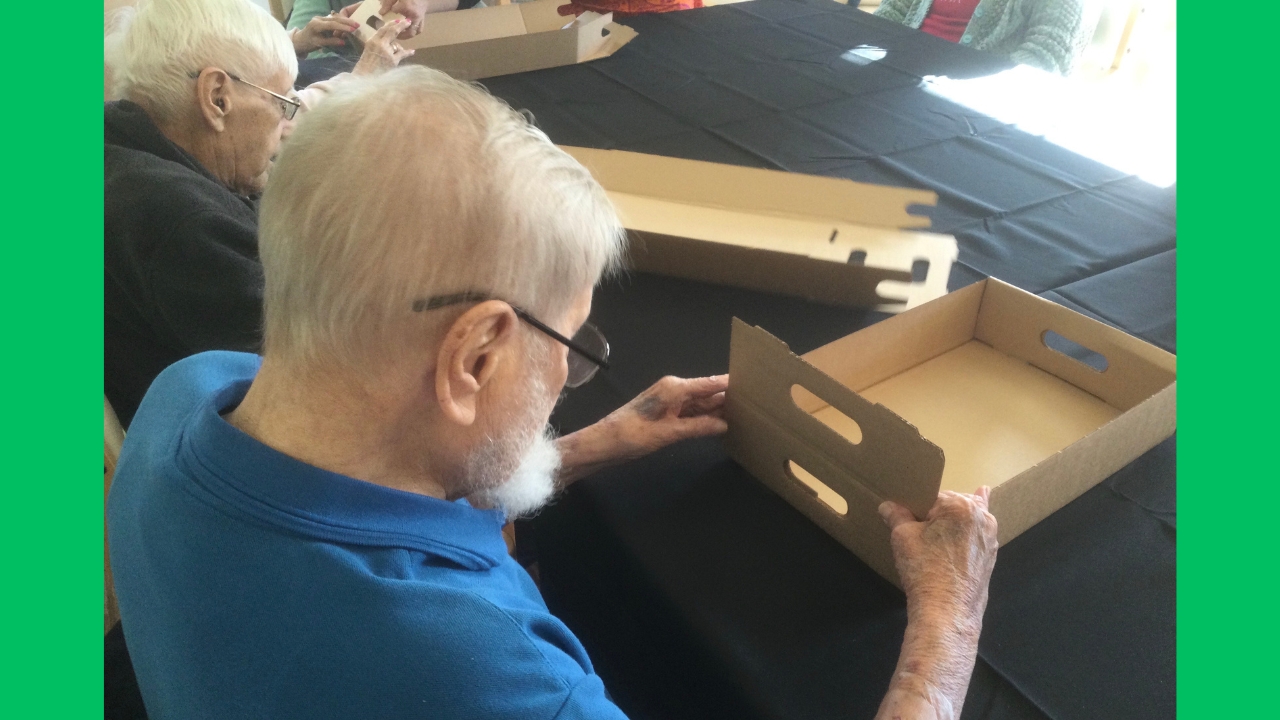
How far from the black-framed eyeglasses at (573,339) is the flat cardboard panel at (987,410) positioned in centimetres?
45

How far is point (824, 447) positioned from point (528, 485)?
0.32 m

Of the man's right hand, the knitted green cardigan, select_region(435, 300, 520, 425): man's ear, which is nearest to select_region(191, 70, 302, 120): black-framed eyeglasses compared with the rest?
select_region(435, 300, 520, 425): man's ear

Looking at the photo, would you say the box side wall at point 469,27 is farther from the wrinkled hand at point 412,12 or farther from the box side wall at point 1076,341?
the box side wall at point 1076,341

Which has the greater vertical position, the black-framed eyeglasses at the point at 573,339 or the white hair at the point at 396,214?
the white hair at the point at 396,214

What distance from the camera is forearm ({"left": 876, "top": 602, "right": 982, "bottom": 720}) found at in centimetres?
65

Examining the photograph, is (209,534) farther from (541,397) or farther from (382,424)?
(541,397)

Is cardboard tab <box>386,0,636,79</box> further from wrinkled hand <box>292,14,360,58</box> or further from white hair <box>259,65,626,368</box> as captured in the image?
white hair <box>259,65,626,368</box>

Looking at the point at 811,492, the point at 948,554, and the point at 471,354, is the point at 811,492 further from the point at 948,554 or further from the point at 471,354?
the point at 471,354

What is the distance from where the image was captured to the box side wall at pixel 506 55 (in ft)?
6.72

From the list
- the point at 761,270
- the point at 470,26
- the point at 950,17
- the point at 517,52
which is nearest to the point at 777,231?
the point at 761,270

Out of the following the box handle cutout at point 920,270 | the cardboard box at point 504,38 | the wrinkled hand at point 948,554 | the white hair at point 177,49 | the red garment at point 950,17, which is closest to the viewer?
the wrinkled hand at point 948,554

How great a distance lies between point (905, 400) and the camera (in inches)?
43.6

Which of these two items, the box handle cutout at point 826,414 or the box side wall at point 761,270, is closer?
the box handle cutout at point 826,414

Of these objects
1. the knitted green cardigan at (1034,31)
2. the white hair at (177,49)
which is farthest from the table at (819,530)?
the knitted green cardigan at (1034,31)
